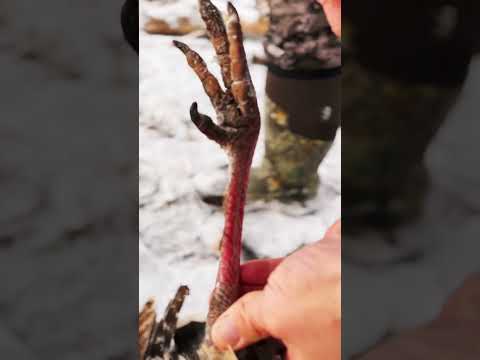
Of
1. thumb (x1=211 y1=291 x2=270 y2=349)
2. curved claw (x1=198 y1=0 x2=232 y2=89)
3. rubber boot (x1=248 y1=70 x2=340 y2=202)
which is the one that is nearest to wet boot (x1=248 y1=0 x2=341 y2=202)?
rubber boot (x1=248 y1=70 x2=340 y2=202)

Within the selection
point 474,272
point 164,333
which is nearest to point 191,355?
point 164,333

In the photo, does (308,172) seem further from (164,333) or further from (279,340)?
(164,333)

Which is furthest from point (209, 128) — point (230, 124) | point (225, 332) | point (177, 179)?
point (225, 332)

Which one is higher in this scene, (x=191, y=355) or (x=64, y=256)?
(x=64, y=256)

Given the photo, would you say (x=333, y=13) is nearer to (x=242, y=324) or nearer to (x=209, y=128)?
(x=209, y=128)

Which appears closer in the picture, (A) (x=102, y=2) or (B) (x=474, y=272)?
(B) (x=474, y=272)

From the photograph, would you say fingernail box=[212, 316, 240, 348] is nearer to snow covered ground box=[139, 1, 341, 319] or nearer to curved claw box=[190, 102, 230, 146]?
snow covered ground box=[139, 1, 341, 319]
